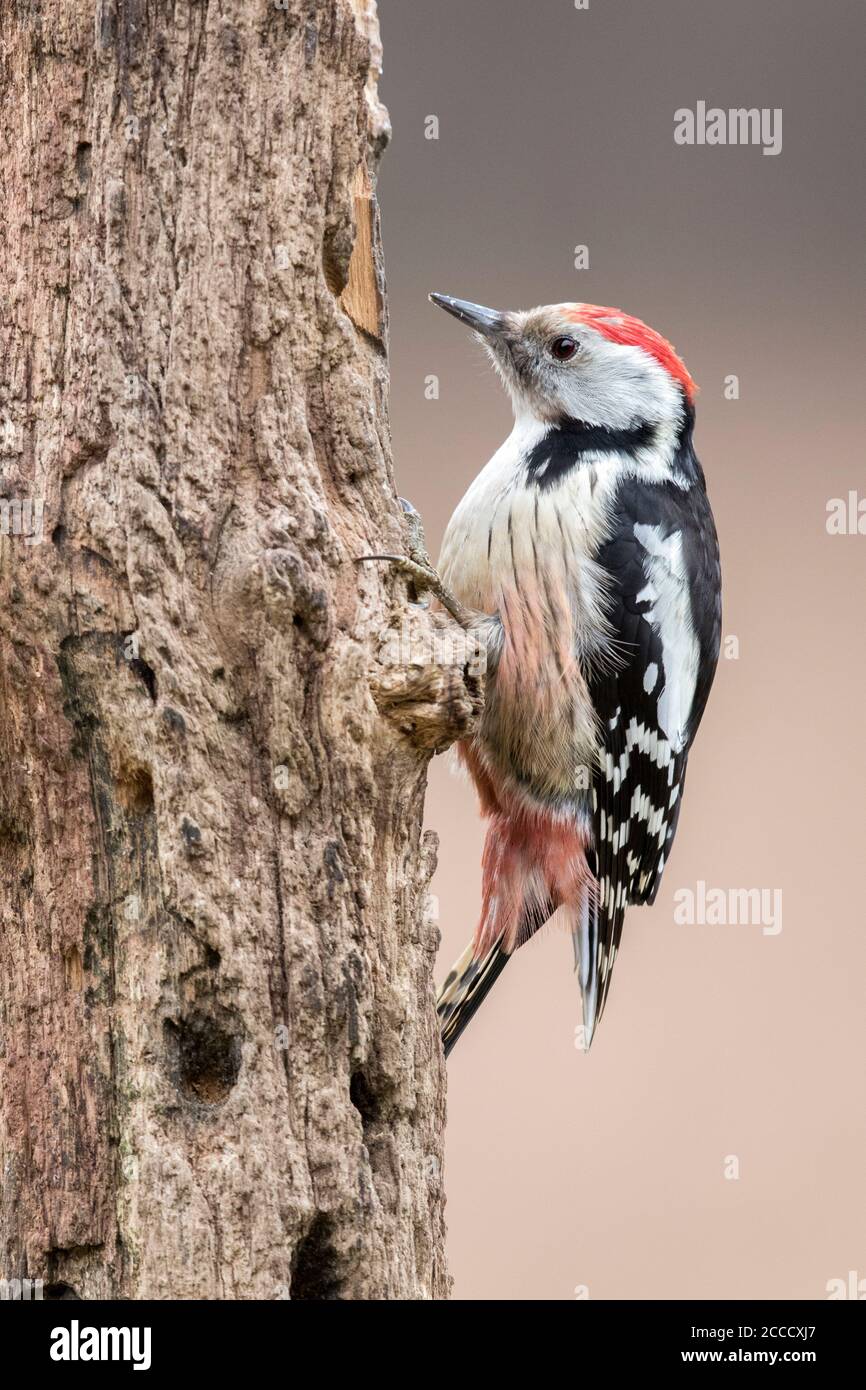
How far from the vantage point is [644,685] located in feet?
6.97

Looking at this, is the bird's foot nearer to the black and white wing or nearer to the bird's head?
the black and white wing

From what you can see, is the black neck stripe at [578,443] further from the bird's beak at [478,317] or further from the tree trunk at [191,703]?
the tree trunk at [191,703]

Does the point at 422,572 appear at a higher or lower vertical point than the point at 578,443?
lower

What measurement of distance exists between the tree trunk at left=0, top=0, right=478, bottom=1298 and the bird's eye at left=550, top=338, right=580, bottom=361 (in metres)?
0.78

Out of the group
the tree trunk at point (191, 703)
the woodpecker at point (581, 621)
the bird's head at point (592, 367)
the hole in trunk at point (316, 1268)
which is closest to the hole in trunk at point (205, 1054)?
the tree trunk at point (191, 703)

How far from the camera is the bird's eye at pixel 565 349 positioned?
2.23 m

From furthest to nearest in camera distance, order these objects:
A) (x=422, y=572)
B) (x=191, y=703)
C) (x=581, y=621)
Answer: (x=581, y=621) < (x=422, y=572) < (x=191, y=703)

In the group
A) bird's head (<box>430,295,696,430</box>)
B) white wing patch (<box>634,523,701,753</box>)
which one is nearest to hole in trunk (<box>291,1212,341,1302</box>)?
white wing patch (<box>634,523,701,753</box>)

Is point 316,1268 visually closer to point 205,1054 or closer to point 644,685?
point 205,1054

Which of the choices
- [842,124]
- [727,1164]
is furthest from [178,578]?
[842,124]

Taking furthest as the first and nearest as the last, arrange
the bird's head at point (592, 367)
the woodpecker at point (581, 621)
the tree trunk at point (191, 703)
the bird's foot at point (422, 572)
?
the bird's head at point (592, 367) < the woodpecker at point (581, 621) < the bird's foot at point (422, 572) < the tree trunk at point (191, 703)

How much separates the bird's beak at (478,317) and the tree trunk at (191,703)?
77cm

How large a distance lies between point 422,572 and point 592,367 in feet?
2.52

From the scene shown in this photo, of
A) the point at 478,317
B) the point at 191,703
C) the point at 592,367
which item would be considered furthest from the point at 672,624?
the point at 191,703
